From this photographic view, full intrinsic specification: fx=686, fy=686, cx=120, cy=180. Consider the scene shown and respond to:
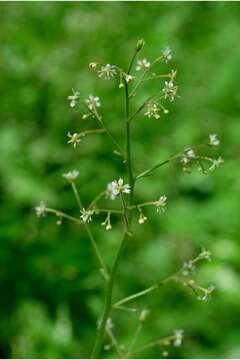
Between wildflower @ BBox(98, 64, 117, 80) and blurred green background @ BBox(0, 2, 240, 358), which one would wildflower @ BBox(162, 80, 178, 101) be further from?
blurred green background @ BBox(0, 2, 240, 358)

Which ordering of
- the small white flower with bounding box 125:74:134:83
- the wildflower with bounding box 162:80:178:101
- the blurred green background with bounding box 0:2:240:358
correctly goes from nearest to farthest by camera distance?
the small white flower with bounding box 125:74:134:83 < the wildflower with bounding box 162:80:178:101 < the blurred green background with bounding box 0:2:240:358

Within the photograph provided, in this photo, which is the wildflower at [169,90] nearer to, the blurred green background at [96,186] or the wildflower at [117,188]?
→ the wildflower at [117,188]

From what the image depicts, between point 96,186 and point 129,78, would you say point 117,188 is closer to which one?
point 129,78

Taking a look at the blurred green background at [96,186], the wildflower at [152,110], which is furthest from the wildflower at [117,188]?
the blurred green background at [96,186]

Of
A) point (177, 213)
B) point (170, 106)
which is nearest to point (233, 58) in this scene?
point (170, 106)

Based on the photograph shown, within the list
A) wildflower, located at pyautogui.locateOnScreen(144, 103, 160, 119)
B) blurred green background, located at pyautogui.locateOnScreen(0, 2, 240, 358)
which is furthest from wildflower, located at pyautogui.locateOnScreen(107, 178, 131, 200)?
blurred green background, located at pyautogui.locateOnScreen(0, 2, 240, 358)

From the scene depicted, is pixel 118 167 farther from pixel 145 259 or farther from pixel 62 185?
→ pixel 145 259
